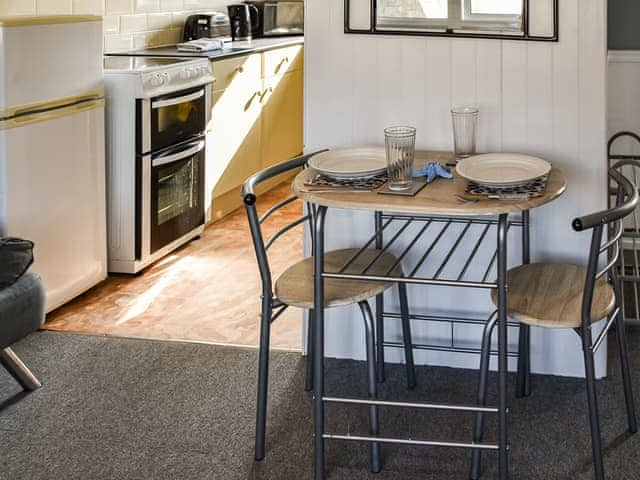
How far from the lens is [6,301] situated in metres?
2.82

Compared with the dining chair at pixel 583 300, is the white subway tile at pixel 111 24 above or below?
above

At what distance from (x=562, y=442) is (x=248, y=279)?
6.36 feet

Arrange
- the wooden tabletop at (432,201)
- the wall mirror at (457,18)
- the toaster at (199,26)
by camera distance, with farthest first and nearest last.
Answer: the toaster at (199,26) < the wall mirror at (457,18) < the wooden tabletop at (432,201)

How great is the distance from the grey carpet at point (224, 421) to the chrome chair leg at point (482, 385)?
54 mm

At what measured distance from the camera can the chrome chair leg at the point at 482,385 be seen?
7.73ft

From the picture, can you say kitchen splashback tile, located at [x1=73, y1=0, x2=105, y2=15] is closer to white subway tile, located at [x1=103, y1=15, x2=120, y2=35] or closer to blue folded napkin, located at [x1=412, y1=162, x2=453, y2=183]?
white subway tile, located at [x1=103, y1=15, x2=120, y2=35]

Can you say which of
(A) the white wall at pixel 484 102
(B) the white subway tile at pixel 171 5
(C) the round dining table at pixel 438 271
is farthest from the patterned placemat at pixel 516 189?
(B) the white subway tile at pixel 171 5

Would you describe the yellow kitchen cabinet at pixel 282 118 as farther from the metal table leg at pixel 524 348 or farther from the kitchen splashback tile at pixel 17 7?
the metal table leg at pixel 524 348

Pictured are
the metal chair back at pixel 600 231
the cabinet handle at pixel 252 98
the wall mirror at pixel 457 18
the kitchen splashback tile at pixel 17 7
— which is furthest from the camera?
the cabinet handle at pixel 252 98

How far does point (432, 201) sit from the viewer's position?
2318 millimetres

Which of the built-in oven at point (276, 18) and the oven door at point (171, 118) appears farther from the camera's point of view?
the built-in oven at point (276, 18)

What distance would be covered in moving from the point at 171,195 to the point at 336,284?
207 cm

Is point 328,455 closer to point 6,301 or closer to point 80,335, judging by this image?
point 6,301

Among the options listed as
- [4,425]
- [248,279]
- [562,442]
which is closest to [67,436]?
[4,425]
